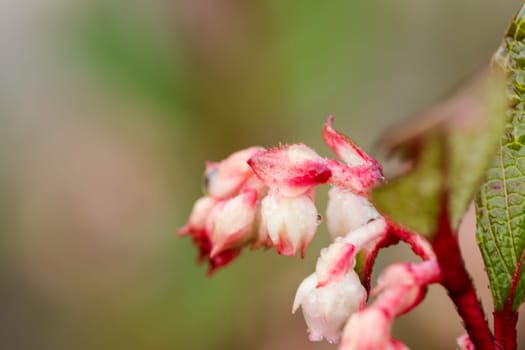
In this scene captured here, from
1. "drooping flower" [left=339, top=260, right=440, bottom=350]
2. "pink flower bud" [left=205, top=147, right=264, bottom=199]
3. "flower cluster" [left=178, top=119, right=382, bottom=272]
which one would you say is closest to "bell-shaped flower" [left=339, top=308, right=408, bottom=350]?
"drooping flower" [left=339, top=260, right=440, bottom=350]

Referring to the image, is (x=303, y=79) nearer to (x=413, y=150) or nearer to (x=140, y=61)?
(x=140, y=61)

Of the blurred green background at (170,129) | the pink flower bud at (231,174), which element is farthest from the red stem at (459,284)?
the blurred green background at (170,129)

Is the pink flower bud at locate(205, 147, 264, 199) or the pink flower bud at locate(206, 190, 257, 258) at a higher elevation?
the pink flower bud at locate(205, 147, 264, 199)

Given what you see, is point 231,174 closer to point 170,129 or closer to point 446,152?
point 446,152

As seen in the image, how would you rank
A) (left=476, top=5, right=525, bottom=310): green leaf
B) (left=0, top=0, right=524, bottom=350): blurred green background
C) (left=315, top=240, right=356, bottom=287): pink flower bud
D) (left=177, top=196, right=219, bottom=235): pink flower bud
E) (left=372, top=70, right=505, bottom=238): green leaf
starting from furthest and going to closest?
1. (left=0, top=0, right=524, bottom=350): blurred green background
2. (left=177, top=196, right=219, bottom=235): pink flower bud
3. (left=476, top=5, right=525, bottom=310): green leaf
4. (left=315, top=240, right=356, bottom=287): pink flower bud
5. (left=372, top=70, right=505, bottom=238): green leaf

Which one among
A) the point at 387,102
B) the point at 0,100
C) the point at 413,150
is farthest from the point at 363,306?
the point at 0,100

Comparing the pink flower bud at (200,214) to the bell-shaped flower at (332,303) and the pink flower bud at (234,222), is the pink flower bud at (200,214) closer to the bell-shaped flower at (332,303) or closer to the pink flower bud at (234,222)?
the pink flower bud at (234,222)

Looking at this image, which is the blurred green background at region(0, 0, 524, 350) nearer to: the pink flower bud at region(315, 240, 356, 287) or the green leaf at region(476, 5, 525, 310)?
the green leaf at region(476, 5, 525, 310)
